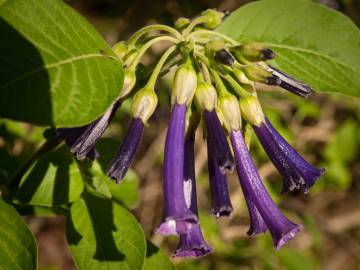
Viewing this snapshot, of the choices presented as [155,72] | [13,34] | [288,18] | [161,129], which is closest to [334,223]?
[161,129]

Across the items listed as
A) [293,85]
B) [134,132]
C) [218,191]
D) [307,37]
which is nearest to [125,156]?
[134,132]

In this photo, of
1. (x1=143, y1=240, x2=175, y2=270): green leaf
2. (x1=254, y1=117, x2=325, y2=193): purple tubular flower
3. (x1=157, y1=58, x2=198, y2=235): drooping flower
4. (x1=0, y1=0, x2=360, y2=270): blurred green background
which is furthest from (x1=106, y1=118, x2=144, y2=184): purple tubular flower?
(x1=0, y1=0, x2=360, y2=270): blurred green background

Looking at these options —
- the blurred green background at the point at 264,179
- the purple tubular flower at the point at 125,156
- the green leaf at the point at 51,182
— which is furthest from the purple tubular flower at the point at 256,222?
the blurred green background at the point at 264,179

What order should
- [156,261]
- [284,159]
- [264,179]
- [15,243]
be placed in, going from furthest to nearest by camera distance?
1. [264,179]
2. [156,261]
3. [284,159]
4. [15,243]

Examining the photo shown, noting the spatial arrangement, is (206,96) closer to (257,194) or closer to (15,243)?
(257,194)

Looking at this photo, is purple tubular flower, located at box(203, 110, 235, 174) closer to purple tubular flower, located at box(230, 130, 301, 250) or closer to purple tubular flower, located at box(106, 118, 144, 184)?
purple tubular flower, located at box(230, 130, 301, 250)

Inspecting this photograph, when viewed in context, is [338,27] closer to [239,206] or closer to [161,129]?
[239,206]

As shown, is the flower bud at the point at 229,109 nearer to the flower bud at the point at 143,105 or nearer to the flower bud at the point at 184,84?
the flower bud at the point at 184,84
